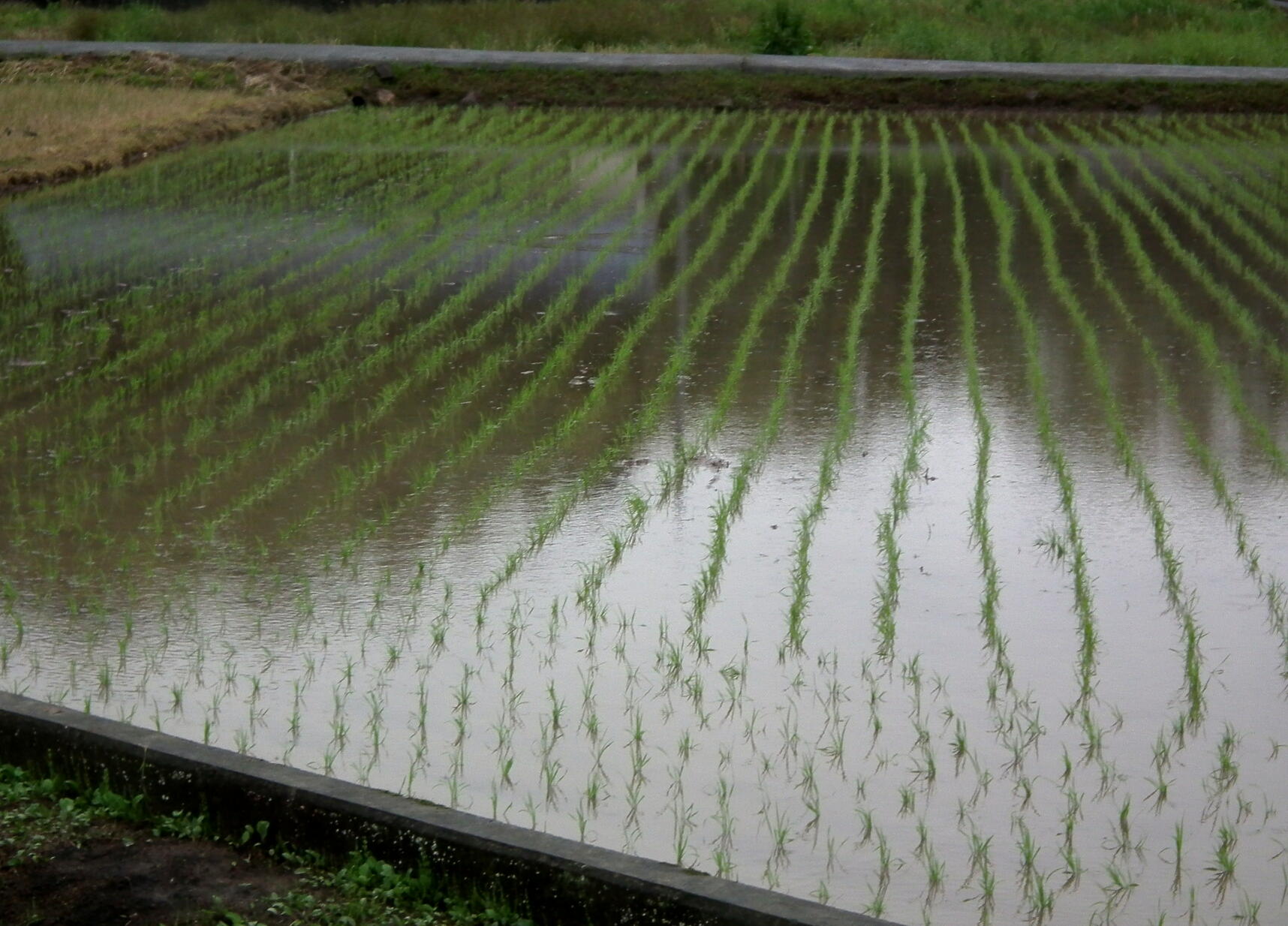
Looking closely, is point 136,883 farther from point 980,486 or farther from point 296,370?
point 296,370

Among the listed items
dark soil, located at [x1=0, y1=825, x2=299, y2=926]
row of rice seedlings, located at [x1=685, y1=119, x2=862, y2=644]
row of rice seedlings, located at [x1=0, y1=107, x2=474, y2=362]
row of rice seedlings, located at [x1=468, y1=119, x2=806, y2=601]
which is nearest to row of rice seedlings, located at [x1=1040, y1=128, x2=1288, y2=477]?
row of rice seedlings, located at [x1=685, y1=119, x2=862, y2=644]

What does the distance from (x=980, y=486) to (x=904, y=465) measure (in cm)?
33

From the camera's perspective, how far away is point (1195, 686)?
13.1 ft

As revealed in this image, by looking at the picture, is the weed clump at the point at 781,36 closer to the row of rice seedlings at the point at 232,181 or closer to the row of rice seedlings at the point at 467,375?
the row of rice seedlings at the point at 232,181

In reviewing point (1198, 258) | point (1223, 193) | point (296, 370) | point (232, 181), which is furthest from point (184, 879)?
point (1223, 193)

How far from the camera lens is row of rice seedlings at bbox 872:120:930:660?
14.7 feet

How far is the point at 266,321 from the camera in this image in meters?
7.77

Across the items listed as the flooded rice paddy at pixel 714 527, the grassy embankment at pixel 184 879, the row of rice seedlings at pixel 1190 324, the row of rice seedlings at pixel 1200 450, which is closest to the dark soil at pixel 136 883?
the grassy embankment at pixel 184 879

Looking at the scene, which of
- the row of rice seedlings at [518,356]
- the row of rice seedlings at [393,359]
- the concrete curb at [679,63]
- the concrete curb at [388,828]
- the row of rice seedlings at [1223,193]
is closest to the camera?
the concrete curb at [388,828]

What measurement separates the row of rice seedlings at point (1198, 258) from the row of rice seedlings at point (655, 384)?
233 cm

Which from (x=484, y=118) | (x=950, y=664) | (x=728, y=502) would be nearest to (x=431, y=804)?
(x=950, y=664)

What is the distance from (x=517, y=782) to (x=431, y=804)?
1.60 ft

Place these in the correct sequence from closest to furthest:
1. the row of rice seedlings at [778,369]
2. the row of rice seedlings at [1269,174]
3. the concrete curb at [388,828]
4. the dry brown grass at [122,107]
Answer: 1. the concrete curb at [388,828]
2. the row of rice seedlings at [778,369]
3. the row of rice seedlings at [1269,174]
4. the dry brown grass at [122,107]

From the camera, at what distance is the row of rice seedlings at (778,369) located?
468cm
